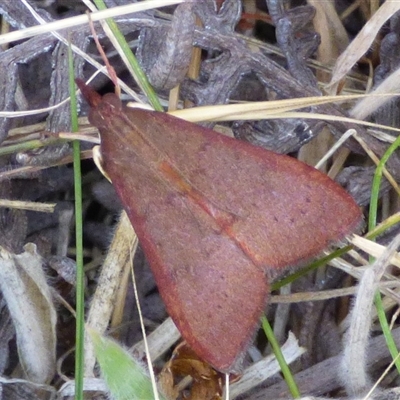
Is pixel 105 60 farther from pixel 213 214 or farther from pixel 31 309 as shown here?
pixel 31 309

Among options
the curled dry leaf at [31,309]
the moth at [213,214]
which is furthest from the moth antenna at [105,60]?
the curled dry leaf at [31,309]

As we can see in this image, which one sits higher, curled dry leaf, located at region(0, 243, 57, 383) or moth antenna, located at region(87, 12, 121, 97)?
moth antenna, located at region(87, 12, 121, 97)

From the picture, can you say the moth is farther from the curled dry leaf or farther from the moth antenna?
the curled dry leaf

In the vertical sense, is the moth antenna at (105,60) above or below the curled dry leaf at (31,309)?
above

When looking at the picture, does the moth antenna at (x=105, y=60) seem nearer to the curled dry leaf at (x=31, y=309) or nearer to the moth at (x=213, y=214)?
the moth at (x=213, y=214)

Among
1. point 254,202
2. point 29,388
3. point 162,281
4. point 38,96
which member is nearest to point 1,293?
point 29,388

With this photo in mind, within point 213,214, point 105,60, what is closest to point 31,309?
point 213,214

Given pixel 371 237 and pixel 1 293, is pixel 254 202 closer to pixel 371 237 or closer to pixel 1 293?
pixel 371 237

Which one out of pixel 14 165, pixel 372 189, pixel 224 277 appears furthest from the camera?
pixel 14 165

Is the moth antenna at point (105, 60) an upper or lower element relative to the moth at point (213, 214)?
upper

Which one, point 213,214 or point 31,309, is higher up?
point 213,214

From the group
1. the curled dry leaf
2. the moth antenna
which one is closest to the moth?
the moth antenna
